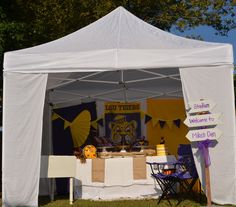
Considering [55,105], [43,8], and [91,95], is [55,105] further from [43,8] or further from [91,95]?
[43,8]

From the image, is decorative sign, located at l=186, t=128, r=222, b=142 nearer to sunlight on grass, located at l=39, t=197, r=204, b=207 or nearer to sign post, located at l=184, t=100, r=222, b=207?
sign post, located at l=184, t=100, r=222, b=207

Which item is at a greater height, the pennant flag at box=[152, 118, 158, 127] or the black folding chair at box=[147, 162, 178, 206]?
the pennant flag at box=[152, 118, 158, 127]

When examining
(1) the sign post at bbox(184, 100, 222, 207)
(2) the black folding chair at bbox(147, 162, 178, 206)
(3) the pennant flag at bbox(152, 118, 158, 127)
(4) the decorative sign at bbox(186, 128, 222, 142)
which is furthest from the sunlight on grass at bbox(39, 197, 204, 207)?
(3) the pennant flag at bbox(152, 118, 158, 127)

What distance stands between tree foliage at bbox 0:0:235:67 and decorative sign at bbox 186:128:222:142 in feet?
17.7

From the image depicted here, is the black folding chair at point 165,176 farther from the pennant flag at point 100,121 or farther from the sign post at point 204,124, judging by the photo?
the pennant flag at point 100,121

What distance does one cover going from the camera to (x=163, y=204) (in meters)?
7.16

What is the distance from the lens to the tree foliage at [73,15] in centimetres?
1122

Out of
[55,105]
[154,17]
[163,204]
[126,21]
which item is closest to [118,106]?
[55,105]

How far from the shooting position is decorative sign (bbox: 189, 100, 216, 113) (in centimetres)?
A: 610

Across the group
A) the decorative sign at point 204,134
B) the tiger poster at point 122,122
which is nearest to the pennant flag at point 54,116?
the tiger poster at point 122,122

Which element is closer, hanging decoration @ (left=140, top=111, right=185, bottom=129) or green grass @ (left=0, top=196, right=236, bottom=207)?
green grass @ (left=0, top=196, right=236, bottom=207)

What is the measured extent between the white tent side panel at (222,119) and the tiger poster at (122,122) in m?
3.23

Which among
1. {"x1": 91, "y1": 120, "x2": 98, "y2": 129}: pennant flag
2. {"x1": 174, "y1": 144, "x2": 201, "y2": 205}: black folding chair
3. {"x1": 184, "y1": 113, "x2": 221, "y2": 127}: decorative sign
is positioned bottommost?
{"x1": 174, "y1": 144, "x2": 201, "y2": 205}: black folding chair

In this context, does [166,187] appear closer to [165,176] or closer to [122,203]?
[165,176]
